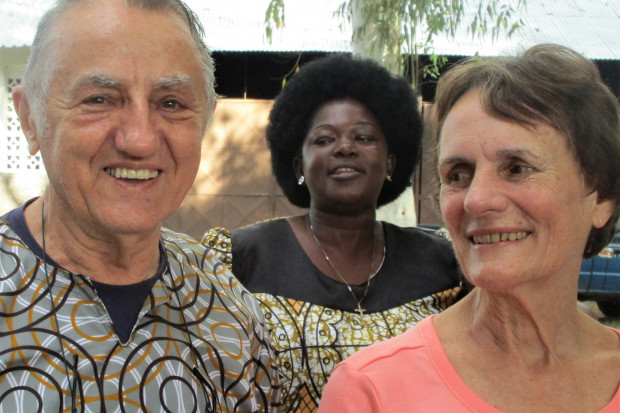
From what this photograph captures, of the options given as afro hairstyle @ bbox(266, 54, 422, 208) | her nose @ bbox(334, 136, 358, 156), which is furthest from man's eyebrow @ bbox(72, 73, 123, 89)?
afro hairstyle @ bbox(266, 54, 422, 208)

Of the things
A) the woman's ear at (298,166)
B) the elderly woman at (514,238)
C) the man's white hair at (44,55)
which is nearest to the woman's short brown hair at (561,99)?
the elderly woman at (514,238)

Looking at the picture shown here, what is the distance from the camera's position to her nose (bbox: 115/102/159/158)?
6.20ft

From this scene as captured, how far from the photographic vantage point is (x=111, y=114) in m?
1.90

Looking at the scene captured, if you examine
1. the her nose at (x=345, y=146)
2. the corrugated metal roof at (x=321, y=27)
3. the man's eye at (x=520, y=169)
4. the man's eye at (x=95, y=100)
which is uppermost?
the corrugated metal roof at (x=321, y=27)

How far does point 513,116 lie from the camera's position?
1831mm

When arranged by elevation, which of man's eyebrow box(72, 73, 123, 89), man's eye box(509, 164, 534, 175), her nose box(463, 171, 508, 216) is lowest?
her nose box(463, 171, 508, 216)

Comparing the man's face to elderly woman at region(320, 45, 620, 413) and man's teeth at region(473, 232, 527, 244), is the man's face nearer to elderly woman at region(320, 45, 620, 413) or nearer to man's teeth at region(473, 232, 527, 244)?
elderly woman at region(320, 45, 620, 413)

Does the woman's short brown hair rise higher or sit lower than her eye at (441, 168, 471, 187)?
higher

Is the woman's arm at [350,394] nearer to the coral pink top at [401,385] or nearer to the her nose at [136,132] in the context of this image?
the coral pink top at [401,385]

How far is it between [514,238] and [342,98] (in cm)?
180

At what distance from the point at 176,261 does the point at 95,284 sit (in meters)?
0.35

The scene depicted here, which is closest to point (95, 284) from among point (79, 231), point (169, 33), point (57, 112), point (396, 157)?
point (79, 231)

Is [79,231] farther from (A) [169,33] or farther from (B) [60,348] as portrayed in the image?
(A) [169,33]

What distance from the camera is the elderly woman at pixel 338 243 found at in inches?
114
